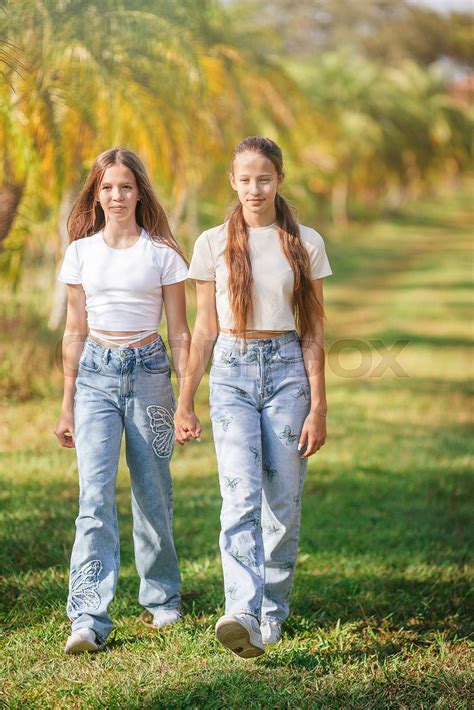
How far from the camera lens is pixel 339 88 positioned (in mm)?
31172

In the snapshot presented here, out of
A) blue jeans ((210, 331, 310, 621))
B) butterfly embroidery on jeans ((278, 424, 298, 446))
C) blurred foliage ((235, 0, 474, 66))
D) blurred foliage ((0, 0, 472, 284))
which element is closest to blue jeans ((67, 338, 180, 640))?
blue jeans ((210, 331, 310, 621))

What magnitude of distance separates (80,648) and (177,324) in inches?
52.5

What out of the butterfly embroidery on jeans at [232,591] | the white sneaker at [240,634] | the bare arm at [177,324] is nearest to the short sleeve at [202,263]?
the bare arm at [177,324]

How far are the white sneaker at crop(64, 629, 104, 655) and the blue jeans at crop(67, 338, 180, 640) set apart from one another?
0.03m

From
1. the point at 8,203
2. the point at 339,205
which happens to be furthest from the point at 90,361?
the point at 339,205

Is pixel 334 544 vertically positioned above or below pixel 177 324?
below

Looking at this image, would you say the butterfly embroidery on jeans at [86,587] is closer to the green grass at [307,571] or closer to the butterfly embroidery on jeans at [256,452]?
the green grass at [307,571]

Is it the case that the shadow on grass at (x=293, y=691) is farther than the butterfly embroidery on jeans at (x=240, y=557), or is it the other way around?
the butterfly embroidery on jeans at (x=240, y=557)

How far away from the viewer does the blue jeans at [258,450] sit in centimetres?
344

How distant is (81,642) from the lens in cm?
348

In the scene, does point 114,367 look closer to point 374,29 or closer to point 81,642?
point 81,642

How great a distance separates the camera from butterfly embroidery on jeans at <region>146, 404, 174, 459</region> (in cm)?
367

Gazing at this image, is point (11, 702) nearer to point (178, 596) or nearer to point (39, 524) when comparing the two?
point (178, 596)

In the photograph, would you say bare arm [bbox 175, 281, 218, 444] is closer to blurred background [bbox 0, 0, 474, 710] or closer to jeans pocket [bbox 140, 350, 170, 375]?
jeans pocket [bbox 140, 350, 170, 375]
